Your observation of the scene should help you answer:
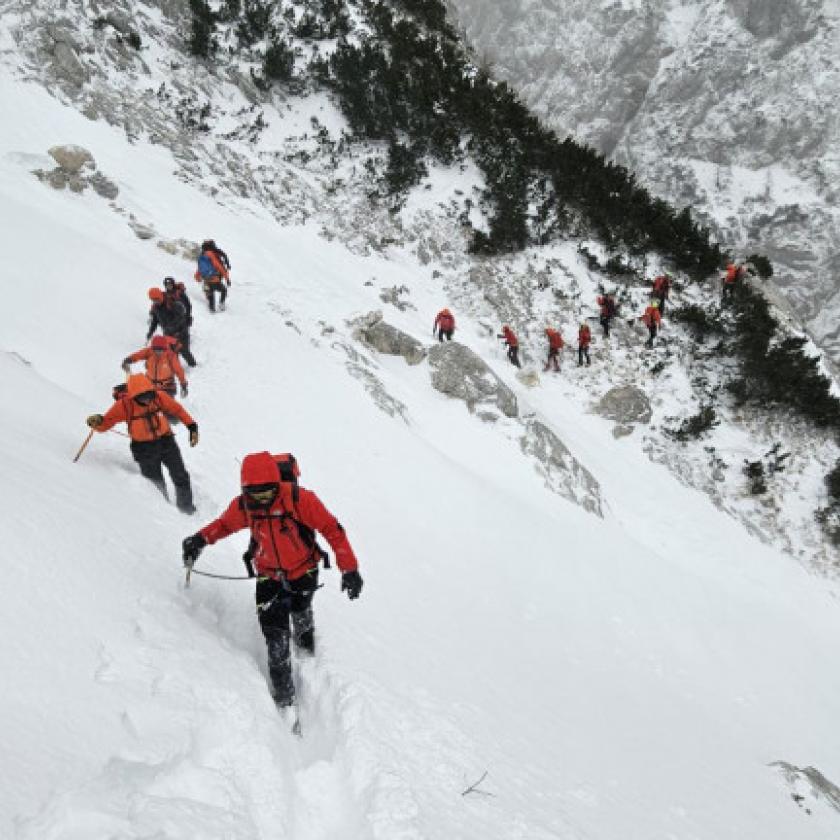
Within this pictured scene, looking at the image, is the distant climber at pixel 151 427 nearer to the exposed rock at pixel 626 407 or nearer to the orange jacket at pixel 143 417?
A: the orange jacket at pixel 143 417

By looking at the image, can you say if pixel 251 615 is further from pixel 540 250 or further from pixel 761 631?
pixel 540 250

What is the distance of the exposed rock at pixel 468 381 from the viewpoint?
13.3m

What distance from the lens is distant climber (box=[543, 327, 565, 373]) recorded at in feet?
54.3

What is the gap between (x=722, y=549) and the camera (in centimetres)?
1318

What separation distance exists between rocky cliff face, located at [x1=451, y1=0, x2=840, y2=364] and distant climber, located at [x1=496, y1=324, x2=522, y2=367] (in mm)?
20283

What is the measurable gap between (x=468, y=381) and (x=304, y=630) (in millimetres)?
9854

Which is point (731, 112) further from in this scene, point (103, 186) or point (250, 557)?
point (250, 557)

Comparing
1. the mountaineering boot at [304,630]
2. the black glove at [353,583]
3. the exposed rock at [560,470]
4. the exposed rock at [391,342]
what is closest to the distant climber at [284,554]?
the black glove at [353,583]

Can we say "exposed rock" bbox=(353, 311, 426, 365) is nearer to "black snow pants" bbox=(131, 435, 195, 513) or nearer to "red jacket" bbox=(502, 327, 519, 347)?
"red jacket" bbox=(502, 327, 519, 347)

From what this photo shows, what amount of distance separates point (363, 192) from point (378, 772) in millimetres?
19925

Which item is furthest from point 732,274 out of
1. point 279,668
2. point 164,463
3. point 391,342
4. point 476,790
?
point 279,668

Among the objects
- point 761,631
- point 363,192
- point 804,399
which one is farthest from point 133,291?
point 804,399

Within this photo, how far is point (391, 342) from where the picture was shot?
1420 cm

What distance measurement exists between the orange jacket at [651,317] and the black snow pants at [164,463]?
1467 cm
